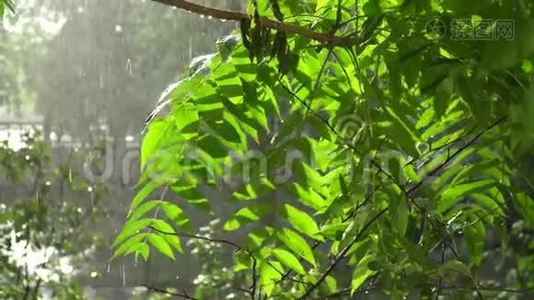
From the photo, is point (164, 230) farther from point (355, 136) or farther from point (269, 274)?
point (355, 136)

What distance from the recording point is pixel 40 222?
1.30 m

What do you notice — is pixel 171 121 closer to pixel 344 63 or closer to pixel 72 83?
pixel 344 63

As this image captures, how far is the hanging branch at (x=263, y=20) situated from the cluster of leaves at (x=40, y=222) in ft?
2.70

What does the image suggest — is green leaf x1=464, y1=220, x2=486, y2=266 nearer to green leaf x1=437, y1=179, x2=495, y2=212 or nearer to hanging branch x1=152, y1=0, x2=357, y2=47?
green leaf x1=437, y1=179, x2=495, y2=212

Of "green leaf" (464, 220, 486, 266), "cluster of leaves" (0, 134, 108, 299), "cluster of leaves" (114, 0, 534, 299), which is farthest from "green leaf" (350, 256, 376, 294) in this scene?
"cluster of leaves" (0, 134, 108, 299)

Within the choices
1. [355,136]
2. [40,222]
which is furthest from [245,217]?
[40,222]

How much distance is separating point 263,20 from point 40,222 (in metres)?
0.90

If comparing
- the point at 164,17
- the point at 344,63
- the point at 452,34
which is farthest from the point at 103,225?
the point at 452,34

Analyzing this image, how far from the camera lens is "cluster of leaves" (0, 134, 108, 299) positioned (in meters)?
1.28

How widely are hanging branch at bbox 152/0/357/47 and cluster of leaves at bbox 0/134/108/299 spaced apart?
2.70 feet

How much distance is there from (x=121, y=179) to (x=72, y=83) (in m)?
0.18

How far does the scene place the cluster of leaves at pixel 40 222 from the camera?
128cm

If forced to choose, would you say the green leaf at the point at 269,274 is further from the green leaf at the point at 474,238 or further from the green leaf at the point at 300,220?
the green leaf at the point at 474,238

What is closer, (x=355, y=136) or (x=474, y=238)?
(x=355, y=136)
